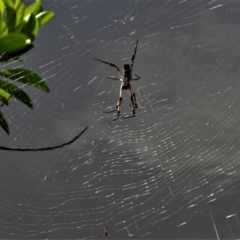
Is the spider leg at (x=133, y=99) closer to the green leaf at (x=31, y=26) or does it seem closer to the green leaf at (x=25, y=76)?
the green leaf at (x=25, y=76)

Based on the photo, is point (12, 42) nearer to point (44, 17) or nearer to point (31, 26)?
point (31, 26)

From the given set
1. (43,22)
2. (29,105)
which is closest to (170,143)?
(29,105)

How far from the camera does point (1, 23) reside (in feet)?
6.12

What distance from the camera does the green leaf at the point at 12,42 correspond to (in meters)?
1.72

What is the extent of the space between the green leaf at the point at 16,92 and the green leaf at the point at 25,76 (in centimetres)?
6

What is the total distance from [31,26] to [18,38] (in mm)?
448

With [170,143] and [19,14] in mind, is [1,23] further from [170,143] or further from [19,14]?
[170,143]

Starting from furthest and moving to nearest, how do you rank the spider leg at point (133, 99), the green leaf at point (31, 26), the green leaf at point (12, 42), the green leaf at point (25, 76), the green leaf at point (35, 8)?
the spider leg at point (133, 99), the green leaf at point (25, 76), the green leaf at point (35, 8), the green leaf at point (31, 26), the green leaf at point (12, 42)

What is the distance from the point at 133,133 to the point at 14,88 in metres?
2.81

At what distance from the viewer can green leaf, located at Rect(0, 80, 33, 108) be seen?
271 centimetres

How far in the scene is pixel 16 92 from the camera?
9.27ft

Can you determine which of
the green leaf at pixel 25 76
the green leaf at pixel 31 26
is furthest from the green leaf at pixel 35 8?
the green leaf at pixel 25 76

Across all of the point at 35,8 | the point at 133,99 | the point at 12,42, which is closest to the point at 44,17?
the point at 35,8

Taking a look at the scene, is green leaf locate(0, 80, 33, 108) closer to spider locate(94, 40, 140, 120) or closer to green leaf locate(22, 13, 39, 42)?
green leaf locate(22, 13, 39, 42)
